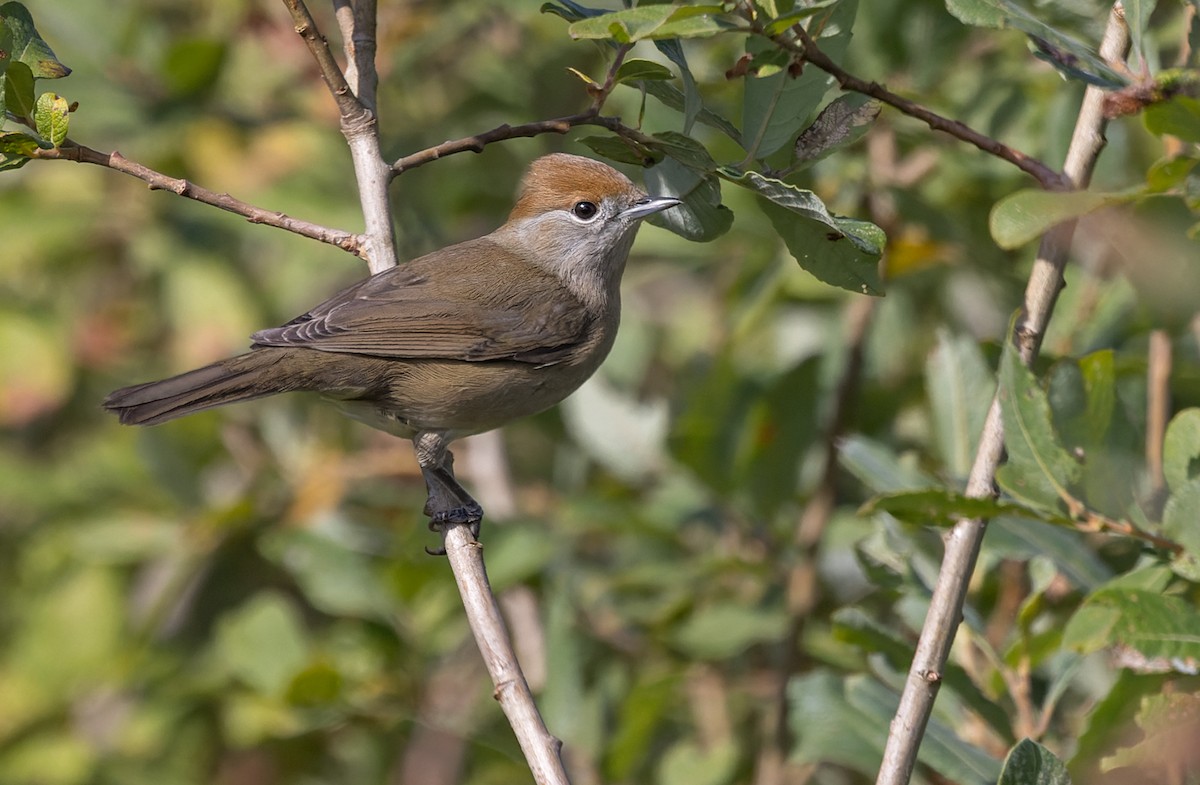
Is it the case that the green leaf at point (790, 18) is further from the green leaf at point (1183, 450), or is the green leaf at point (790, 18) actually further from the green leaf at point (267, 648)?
the green leaf at point (267, 648)

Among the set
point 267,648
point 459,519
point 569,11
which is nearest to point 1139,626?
point 569,11

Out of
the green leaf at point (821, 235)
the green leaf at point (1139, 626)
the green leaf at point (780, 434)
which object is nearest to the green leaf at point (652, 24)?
the green leaf at point (821, 235)

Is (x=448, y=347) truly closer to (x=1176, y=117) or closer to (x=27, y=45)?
(x=27, y=45)

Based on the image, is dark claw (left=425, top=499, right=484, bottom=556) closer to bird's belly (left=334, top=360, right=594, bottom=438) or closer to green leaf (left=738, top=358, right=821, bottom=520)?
bird's belly (left=334, top=360, right=594, bottom=438)

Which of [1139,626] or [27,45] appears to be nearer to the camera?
[1139,626]

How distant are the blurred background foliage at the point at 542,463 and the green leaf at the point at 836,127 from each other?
0.92 meters

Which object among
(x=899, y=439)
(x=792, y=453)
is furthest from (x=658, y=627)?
(x=899, y=439)

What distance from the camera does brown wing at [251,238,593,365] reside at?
12.1 ft

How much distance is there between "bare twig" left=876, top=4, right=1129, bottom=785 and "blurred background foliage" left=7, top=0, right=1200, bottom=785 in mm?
628

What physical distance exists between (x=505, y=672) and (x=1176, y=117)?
151cm

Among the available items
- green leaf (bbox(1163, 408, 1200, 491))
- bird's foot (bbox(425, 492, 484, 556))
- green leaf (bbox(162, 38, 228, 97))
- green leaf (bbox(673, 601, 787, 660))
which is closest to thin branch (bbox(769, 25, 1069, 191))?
green leaf (bbox(1163, 408, 1200, 491))

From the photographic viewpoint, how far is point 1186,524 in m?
2.27

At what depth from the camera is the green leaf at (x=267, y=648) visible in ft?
12.9

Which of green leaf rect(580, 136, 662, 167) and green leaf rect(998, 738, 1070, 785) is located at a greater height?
green leaf rect(580, 136, 662, 167)
